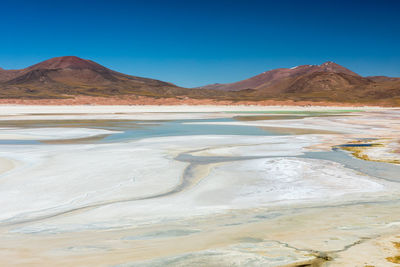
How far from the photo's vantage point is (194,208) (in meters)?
7.83

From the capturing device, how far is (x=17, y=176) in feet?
34.9

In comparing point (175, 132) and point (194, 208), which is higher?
point (175, 132)

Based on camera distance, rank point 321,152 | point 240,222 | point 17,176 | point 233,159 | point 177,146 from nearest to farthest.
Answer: point 240,222 < point 17,176 < point 233,159 < point 321,152 < point 177,146

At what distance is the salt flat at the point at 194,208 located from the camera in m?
5.35

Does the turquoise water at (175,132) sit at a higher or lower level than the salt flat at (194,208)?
higher

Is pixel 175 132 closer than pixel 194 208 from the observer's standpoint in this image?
No

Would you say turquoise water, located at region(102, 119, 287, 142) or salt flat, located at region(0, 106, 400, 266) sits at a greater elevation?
turquoise water, located at region(102, 119, 287, 142)

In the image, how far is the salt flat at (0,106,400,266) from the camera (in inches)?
211

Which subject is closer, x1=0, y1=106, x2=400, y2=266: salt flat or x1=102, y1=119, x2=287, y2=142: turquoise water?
x1=0, y1=106, x2=400, y2=266: salt flat

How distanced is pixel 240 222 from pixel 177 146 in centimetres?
1004

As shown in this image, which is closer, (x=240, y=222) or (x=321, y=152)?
(x=240, y=222)

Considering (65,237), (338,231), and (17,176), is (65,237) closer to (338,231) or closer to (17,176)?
(338,231)

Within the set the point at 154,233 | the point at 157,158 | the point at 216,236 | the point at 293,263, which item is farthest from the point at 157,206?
the point at 157,158

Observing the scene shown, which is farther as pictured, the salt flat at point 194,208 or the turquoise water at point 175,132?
the turquoise water at point 175,132
